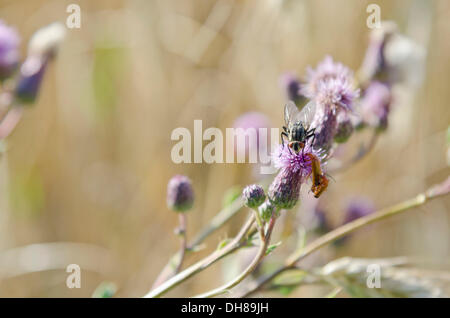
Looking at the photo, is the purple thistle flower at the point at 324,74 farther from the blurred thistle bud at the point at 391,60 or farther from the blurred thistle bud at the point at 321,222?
the blurred thistle bud at the point at 321,222

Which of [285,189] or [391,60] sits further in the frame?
[391,60]

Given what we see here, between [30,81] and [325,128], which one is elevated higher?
[30,81]

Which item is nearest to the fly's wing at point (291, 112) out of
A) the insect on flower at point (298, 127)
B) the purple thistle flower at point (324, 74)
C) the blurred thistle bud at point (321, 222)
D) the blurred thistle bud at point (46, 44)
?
the insect on flower at point (298, 127)

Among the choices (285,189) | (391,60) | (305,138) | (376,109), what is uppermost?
(391,60)

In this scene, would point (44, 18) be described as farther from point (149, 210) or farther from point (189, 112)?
point (149, 210)

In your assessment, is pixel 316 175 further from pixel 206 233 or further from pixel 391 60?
pixel 391 60

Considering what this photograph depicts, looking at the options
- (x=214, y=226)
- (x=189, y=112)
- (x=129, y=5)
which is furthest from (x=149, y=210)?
(x=214, y=226)

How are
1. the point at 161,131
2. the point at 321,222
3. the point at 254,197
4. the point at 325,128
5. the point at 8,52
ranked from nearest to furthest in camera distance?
the point at 254,197 → the point at 325,128 → the point at 8,52 → the point at 321,222 → the point at 161,131

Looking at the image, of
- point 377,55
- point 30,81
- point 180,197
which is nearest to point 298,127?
point 180,197

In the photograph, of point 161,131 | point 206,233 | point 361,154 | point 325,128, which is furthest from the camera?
point 161,131
